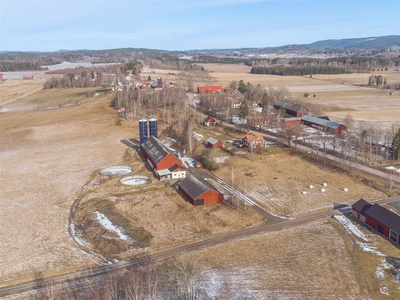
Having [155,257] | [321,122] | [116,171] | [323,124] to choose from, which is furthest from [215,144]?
[155,257]

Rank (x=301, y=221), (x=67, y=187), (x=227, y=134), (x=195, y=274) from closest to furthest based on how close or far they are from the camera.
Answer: (x=195, y=274) → (x=301, y=221) → (x=67, y=187) → (x=227, y=134)

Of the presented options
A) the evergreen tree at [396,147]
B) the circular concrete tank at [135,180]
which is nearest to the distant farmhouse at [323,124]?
the evergreen tree at [396,147]

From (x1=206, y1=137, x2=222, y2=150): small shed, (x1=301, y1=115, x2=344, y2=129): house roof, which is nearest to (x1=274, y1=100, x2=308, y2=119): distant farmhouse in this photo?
(x1=301, y1=115, x2=344, y2=129): house roof

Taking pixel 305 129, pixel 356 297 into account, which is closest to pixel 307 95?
pixel 305 129

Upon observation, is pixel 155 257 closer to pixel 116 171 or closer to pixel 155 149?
pixel 116 171

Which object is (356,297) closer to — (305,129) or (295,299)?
(295,299)

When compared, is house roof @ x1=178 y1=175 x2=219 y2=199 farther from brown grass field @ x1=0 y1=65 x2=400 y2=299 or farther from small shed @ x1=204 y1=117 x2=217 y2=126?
small shed @ x1=204 y1=117 x2=217 y2=126
